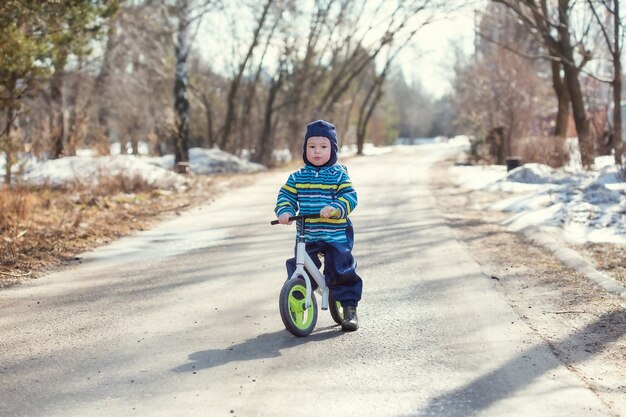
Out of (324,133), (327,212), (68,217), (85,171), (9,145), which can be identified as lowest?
(68,217)

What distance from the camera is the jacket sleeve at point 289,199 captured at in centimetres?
559

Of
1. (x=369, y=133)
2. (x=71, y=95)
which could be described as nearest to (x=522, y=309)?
(x=71, y=95)

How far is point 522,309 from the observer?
6.52 meters

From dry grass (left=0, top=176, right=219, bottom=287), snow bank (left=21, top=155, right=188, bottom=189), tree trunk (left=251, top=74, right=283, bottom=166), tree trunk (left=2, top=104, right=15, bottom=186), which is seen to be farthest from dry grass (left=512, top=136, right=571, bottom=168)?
tree trunk (left=2, top=104, right=15, bottom=186)

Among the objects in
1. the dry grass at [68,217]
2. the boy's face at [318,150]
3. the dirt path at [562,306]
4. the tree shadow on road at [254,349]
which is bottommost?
the dirt path at [562,306]

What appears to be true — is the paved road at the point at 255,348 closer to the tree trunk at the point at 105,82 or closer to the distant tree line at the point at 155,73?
the distant tree line at the point at 155,73

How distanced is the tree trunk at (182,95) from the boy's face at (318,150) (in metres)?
18.2

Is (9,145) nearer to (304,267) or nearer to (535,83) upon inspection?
(304,267)

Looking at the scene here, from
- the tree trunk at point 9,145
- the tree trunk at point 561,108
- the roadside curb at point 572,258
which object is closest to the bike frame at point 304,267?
the roadside curb at point 572,258

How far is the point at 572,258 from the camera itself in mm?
8953

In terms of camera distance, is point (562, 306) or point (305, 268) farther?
point (562, 306)

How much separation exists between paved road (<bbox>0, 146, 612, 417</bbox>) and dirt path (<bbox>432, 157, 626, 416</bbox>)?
15cm

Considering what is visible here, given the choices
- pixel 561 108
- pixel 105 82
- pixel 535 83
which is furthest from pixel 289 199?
pixel 105 82

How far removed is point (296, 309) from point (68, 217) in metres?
7.31
